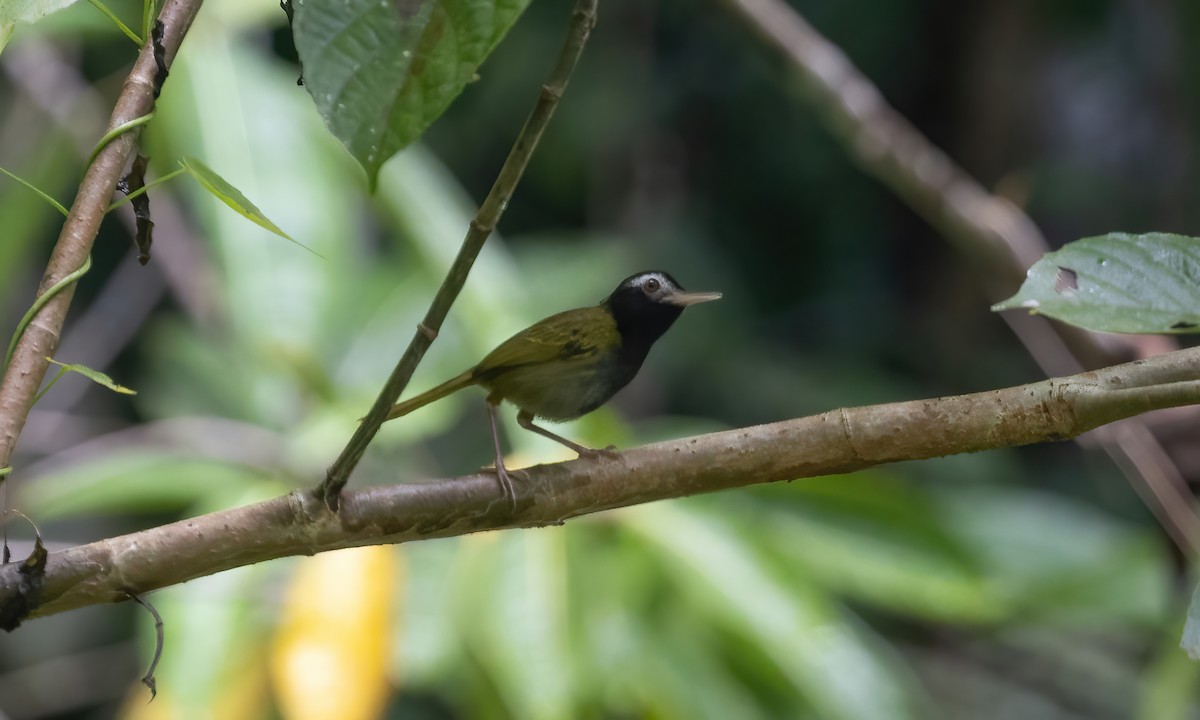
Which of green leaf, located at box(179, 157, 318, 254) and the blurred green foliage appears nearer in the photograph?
green leaf, located at box(179, 157, 318, 254)

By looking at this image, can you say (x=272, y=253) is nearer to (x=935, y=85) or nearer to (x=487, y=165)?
(x=487, y=165)

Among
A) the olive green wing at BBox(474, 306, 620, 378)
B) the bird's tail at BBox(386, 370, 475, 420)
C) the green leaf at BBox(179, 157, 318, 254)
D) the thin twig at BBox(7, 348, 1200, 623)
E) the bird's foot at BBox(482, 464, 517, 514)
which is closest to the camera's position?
the green leaf at BBox(179, 157, 318, 254)

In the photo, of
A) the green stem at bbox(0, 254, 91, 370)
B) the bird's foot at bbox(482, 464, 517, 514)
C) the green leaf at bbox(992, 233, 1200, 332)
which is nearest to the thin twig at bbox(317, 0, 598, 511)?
the bird's foot at bbox(482, 464, 517, 514)

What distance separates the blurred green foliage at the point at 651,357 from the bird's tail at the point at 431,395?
107cm

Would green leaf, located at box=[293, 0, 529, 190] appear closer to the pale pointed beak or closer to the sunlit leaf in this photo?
the pale pointed beak

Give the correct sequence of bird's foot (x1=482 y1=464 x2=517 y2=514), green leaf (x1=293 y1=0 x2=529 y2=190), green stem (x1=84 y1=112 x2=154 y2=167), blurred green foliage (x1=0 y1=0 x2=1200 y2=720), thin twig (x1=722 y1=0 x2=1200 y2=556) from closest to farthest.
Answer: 1. green leaf (x1=293 y1=0 x2=529 y2=190)
2. green stem (x1=84 y1=112 x2=154 y2=167)
3. bird's foot (x1=482 y1=464 x2=517 y2=514)
4. blurred green foliage (x1=0 y1=0 x2=1200 y2=720)
5. thin twig (x1=722 y1=0 x2=1200 y2=556)

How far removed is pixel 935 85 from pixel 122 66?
493 cm

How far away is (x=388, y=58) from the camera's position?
3.09 ft

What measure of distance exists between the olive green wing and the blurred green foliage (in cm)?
99

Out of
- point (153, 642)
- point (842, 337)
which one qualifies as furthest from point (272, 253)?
point (842, 337)

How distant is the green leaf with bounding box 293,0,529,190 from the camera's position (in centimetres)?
91

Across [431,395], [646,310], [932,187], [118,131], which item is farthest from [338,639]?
[932,187]

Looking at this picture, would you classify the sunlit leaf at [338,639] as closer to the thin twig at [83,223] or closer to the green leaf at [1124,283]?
the thin twig at [83,223]

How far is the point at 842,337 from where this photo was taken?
739 cm
